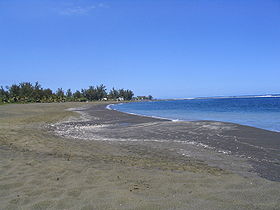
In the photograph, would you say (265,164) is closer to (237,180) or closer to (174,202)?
(237,180)

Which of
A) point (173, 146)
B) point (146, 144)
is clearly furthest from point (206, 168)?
point (146, 144)

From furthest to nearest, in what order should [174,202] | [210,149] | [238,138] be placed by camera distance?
[238,138]
[210,149]
[174,202]

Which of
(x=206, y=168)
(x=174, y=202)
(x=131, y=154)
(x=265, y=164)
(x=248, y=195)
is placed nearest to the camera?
(x=174, y=202)

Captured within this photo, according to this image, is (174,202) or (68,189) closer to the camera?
(174,202)

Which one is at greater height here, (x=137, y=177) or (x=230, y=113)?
(x=137, y=177)

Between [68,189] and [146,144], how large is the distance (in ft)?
20.8

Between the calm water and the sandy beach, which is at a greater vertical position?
the sandy beach

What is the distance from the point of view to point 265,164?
24.1 ft

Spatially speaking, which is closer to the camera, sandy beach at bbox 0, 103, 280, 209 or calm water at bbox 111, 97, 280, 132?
sandy beach at bbox 0, 103, 280, 209

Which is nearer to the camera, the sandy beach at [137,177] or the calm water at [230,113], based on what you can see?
the sandy beach at [137,177]

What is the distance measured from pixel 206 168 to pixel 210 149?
10.3 ft

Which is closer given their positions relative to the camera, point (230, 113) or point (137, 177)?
→ point (137, 177)

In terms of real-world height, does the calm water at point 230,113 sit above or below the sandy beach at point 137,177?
below

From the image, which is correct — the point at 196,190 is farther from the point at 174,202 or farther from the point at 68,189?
the point at 68,189
